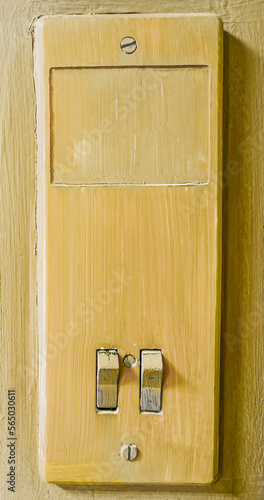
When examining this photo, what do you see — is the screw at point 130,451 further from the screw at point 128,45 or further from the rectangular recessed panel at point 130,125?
the screw at point 128,45

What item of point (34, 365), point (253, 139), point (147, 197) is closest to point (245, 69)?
point (253, 139)

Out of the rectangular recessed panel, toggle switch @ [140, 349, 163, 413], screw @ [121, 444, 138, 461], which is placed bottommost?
screw @ [121, 444, 138, 461]

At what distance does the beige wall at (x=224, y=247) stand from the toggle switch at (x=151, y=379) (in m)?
0.10

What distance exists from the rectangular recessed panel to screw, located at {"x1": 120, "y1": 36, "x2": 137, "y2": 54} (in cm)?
2

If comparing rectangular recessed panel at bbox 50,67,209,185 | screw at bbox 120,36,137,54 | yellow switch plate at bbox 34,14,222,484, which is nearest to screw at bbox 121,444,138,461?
yellow switch plate at bbox 34,14,222,484

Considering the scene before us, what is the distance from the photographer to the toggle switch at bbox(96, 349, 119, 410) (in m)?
0.53

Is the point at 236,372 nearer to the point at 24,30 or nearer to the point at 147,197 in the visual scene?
the point at 147,197

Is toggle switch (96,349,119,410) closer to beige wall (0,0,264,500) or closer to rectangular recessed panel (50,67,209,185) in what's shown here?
beige wall (0,0,264,500)

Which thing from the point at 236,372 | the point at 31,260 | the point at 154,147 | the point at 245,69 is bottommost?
the point at 236,372

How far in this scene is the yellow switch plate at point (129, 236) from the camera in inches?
20.5

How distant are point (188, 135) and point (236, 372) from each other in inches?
12.2

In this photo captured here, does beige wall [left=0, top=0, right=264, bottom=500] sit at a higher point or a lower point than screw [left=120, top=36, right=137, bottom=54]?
lower

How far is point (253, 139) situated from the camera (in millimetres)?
563

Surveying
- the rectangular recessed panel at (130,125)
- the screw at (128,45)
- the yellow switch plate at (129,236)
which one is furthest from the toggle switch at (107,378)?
the screw at (128,45)
